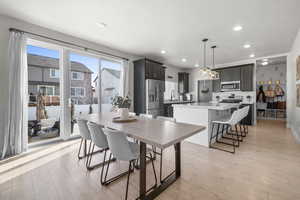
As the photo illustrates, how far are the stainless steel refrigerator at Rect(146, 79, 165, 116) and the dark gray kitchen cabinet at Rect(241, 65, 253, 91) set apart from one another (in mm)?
3208

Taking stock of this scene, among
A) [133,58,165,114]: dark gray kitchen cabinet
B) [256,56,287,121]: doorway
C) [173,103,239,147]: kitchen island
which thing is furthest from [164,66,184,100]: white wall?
[256,56,287,121]: doorway

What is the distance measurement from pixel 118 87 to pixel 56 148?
240 centimetres

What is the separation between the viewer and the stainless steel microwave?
17.8 ft

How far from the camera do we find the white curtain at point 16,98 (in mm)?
2475

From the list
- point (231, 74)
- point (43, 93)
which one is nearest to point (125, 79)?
point (43, 93)

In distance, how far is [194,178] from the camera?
1887 millimetres

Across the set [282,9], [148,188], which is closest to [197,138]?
[148,188]

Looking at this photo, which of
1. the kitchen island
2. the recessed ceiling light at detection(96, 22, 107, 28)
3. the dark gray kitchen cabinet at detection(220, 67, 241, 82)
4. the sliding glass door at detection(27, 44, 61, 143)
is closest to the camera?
the recessed ceiling light at detection(96, 22, 107, 28)

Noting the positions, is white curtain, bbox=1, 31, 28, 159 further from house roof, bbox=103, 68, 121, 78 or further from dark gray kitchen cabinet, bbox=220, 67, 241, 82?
dark gray kitchen cabinet, bbox=220, 67, 241, 82

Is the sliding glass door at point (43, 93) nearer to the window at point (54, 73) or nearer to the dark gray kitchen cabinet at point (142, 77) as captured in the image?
the window at point (54, 73)

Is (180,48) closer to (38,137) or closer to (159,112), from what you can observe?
(159,112)

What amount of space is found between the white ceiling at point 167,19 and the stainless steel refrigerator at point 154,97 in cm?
139

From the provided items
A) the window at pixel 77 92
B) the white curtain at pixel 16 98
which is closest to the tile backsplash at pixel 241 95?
the window at pixel 77 92

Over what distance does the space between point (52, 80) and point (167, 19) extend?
308 cm
